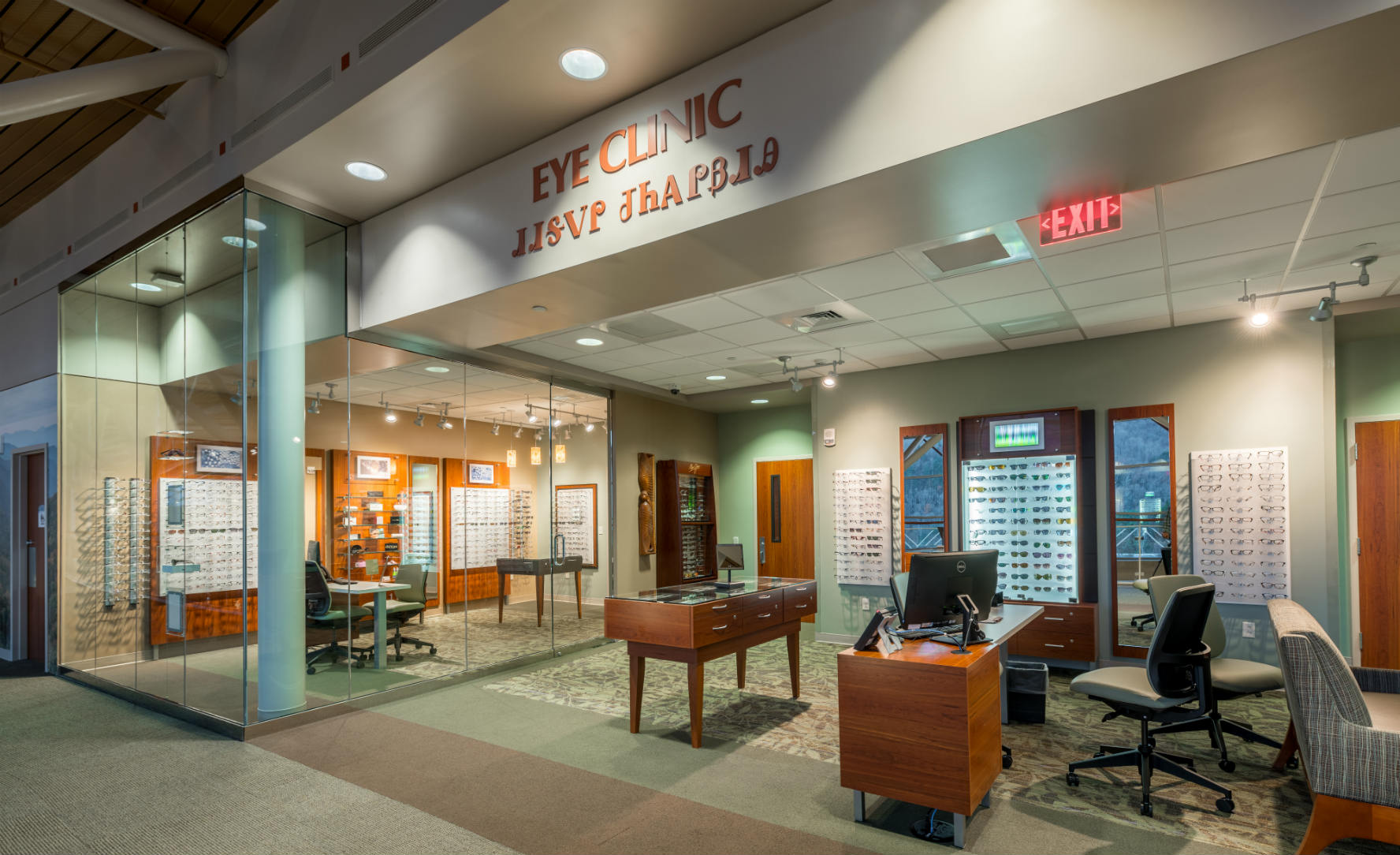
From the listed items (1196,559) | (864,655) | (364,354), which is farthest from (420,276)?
(1196,559)

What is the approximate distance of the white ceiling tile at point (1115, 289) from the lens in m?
4.97

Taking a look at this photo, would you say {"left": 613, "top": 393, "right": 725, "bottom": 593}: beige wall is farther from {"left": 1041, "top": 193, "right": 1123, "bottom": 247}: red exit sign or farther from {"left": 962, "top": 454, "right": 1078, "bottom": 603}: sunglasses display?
{"left": 1041, "top": 193, "right": 1123, "bottom": 247}: red exit sign

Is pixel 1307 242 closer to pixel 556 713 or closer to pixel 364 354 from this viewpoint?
pixel 556 713

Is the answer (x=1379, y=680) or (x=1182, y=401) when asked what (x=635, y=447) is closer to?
(x=1182, y=401)

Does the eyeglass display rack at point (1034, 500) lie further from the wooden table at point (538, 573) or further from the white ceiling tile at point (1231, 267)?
the wooden table at point (538, 573)

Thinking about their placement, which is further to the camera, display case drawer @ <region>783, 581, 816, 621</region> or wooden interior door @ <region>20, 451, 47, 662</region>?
wooden interior door @ <region>20, 451, 47, 662</region>

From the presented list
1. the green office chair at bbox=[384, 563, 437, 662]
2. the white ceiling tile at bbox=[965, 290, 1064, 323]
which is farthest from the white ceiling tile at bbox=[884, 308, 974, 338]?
the green office chair at bbox=[384, 563, 437, 662]

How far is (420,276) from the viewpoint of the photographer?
468 cm

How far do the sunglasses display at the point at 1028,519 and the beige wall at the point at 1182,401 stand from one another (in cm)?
24

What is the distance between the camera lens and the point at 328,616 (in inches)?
200

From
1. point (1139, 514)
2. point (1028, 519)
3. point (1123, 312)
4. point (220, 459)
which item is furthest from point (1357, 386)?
point (220, 459)

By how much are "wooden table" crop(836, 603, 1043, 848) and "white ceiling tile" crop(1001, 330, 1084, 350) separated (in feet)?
13.2

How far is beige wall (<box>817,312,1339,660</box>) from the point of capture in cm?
564

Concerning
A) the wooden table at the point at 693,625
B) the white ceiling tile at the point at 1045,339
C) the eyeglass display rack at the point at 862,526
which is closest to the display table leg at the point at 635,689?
the wooden table at the point at 693,625
